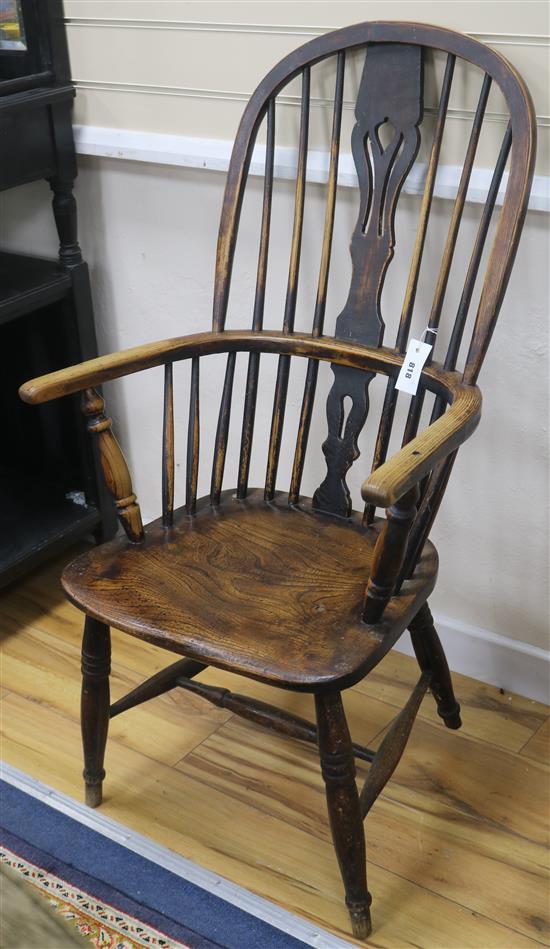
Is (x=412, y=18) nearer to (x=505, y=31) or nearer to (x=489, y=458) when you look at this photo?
(x=505, y=31)

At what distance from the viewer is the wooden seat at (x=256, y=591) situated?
128 centimetres

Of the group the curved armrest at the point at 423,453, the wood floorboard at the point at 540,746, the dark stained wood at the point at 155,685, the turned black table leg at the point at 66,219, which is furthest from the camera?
the turned black table leg at the point at 66,219

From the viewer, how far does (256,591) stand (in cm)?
143

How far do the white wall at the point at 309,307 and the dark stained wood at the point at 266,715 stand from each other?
440 mm

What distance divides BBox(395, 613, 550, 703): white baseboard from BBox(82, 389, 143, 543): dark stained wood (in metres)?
0.70

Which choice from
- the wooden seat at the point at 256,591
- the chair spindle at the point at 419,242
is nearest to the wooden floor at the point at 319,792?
the wooden seat at the point at 256,591

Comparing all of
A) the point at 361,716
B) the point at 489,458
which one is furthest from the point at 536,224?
the point at 361,716

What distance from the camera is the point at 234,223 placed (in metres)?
1.62

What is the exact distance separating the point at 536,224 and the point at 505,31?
28 centimetres

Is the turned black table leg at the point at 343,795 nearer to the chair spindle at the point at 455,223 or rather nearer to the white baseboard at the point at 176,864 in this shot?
the white baseboard at the point at 176,864

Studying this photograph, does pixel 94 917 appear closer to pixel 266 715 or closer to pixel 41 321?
pixel 266 715

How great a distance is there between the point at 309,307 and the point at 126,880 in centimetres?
101

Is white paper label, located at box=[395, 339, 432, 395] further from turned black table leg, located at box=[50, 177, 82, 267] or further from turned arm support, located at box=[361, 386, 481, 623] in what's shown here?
turned black table leg, located at box=[50, 177, 82, 267]

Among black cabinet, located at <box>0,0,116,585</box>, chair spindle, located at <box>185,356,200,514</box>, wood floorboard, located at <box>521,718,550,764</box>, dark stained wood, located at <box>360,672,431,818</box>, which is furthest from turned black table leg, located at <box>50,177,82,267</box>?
wood floorboard, located at <box>521,718,550,764</box>
